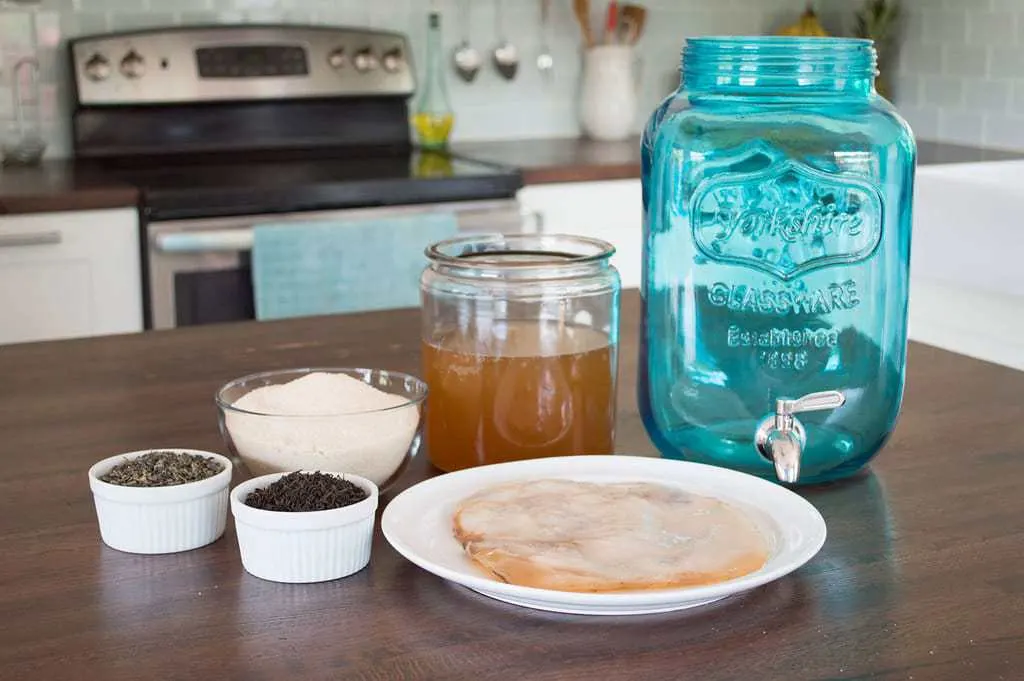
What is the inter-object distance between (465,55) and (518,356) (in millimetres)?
2681

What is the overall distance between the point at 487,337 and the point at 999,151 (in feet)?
8.86

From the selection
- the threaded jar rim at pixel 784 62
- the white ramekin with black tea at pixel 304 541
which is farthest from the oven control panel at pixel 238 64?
the white ramekin with black tea at pixel 304 541

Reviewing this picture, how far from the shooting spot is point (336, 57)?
136 inches

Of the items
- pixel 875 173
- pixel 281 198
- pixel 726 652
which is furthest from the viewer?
pixel 281 198

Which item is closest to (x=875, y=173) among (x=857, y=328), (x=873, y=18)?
(x=857, y=328)

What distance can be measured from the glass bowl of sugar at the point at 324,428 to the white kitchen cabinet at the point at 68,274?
1.79 meters

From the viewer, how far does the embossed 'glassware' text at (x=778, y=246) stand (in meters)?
1.05

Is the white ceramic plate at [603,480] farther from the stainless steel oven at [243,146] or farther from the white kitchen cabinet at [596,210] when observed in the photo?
the white kitchen cabinet at [596,210]

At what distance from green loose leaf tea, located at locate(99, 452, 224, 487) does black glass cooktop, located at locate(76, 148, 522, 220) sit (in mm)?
1847

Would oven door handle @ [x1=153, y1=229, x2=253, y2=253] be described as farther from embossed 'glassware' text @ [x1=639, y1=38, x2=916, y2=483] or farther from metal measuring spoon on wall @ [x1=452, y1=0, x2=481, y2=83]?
embossed 'glassware' text @ [x1=639, y1=38, x2=916, y2=483]

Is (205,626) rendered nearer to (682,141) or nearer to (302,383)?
(302,383)

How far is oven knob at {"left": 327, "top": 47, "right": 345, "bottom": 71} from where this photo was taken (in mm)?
3451

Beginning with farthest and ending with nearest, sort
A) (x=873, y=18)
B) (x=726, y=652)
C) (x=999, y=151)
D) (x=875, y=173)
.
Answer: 1. (x=873, y=18)
2. (x=999, y=151)
3. (x=875, y=173)
4. (x=726, y=652)

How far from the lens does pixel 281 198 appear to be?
9.34ft
